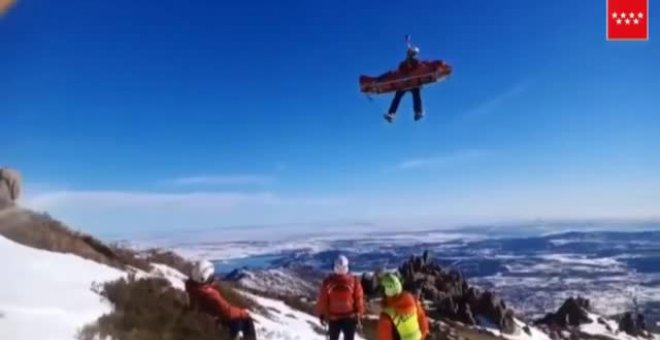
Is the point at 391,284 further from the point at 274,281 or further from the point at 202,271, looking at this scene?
the point at 202,271

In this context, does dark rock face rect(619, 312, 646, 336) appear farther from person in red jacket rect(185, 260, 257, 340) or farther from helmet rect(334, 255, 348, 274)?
person in red jacket rect(185, 260, 257, 340)

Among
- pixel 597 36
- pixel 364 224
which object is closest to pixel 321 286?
pixel 364 224

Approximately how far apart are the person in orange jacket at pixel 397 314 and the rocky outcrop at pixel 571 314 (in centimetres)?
76

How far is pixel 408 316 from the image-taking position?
190 inches

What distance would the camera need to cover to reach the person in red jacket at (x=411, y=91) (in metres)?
4.59

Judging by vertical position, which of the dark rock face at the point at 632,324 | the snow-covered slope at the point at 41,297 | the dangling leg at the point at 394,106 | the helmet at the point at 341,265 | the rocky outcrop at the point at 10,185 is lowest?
the dark rock face at the point at 632,324

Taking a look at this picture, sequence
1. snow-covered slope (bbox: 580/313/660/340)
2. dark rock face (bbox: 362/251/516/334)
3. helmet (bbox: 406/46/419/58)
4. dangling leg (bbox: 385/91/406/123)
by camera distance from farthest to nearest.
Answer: snow-covered slope (bbox: 580/313/660/340) < dark rock face (bbox: 362/251/516/334) < dangling leg (bbox: 385/91/406/123) < helmet (bbox: 406/46/419/58)

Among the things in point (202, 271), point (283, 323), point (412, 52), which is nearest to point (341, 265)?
point (202, 271)

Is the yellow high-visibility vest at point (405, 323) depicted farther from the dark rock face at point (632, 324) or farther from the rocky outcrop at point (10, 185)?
the rocky outcrop at point (10, 185)

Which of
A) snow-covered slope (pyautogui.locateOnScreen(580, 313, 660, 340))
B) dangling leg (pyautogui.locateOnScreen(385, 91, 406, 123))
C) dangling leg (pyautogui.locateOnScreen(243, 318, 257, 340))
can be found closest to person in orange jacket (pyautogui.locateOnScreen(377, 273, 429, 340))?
dangling leg (pyautogui.locateOnScreen(385, 91, 406, 123))

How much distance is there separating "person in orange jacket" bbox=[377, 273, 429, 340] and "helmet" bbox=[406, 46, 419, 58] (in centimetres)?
103

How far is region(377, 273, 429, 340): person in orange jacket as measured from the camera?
15.8ft

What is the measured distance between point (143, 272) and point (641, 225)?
2.79 meters

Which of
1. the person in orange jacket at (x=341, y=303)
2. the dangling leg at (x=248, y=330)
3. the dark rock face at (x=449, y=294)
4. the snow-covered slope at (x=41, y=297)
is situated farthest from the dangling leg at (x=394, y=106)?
the snow-covered slope at (x=41, y=297)
